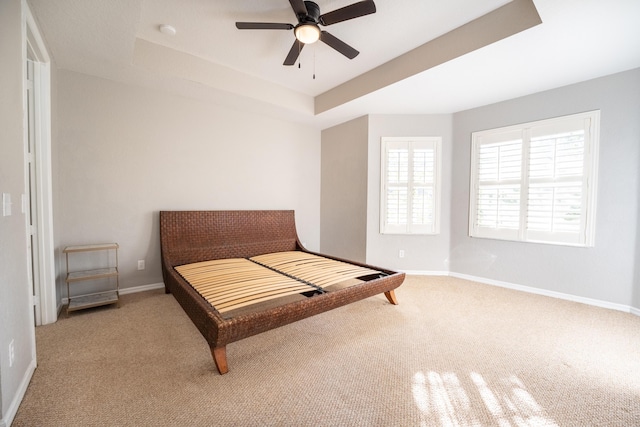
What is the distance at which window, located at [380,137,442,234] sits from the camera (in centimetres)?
387

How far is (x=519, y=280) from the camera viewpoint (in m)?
3.32

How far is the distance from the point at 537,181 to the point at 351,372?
323cm

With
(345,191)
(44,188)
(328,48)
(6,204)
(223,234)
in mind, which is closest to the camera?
(6,204)

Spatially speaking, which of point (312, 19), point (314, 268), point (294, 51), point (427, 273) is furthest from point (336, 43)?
point (427, 273)

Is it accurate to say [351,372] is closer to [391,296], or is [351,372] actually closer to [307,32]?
[391,296]

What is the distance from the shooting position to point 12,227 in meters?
1.40

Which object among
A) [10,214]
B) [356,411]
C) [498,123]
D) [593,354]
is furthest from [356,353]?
[498,123]

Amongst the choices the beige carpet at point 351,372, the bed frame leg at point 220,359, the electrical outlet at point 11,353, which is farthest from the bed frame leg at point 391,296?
the electrical outlet at point 11,353

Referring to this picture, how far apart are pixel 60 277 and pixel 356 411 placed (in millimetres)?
3142

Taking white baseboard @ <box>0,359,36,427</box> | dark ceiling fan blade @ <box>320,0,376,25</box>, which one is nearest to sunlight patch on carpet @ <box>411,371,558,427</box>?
white baseboard @ <box>0,359,36,427</box>

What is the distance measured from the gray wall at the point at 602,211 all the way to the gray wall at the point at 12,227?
15.0 ft

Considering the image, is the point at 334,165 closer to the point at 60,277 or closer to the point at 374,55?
the point at 374,55

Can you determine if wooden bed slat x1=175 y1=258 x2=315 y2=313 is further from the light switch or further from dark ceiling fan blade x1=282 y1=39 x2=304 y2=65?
dark ceiling fan blade x1=282 y1=39 x2=304 y2=65

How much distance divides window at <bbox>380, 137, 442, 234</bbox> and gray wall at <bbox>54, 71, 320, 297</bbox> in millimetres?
1815
